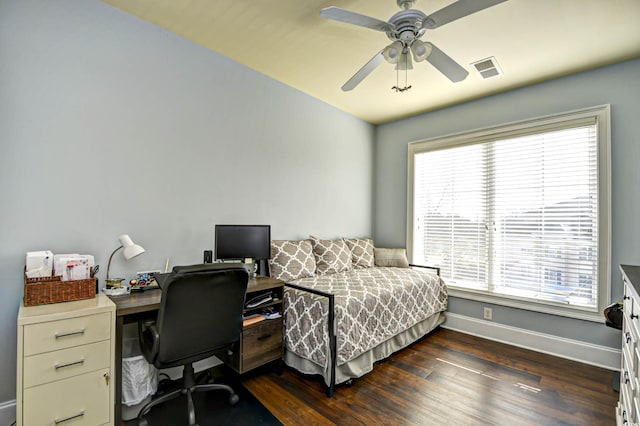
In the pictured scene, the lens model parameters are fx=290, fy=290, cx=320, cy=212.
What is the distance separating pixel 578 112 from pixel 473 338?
2.57 meters

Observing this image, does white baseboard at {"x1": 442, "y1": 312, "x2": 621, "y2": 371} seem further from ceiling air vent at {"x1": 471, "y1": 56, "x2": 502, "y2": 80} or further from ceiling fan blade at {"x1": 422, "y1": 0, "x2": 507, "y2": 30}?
ceiling fan blade at {"x1": 422, "y1": 0, "x2": 507, "y2": 30}

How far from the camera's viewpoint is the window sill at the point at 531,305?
8.95ft

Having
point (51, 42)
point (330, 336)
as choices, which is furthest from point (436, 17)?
point (51, 42)

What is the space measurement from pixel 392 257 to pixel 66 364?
331 cm

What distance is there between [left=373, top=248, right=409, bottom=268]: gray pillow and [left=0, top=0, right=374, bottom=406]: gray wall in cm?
137

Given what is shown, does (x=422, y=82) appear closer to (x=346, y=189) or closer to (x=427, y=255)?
(x=346, y=189)

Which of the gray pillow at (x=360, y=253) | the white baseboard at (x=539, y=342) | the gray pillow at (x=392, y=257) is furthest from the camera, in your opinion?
the gray pillow at (x=392, y=257)

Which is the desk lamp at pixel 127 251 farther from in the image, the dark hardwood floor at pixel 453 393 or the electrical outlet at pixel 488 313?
the electrical outlet at pixel 488 313

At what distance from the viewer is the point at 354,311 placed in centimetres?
229

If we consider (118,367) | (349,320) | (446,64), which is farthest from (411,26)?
(118,367)

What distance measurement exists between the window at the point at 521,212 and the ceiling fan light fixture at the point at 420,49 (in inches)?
77.7

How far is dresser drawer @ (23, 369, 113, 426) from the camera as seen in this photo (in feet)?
4.46

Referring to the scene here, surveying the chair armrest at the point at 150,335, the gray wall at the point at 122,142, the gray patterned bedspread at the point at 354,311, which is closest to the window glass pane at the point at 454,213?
the gray patterned bedspread at the point at 354,311

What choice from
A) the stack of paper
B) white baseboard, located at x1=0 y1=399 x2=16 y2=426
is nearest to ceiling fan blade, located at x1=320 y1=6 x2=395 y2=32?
the stack of paper
